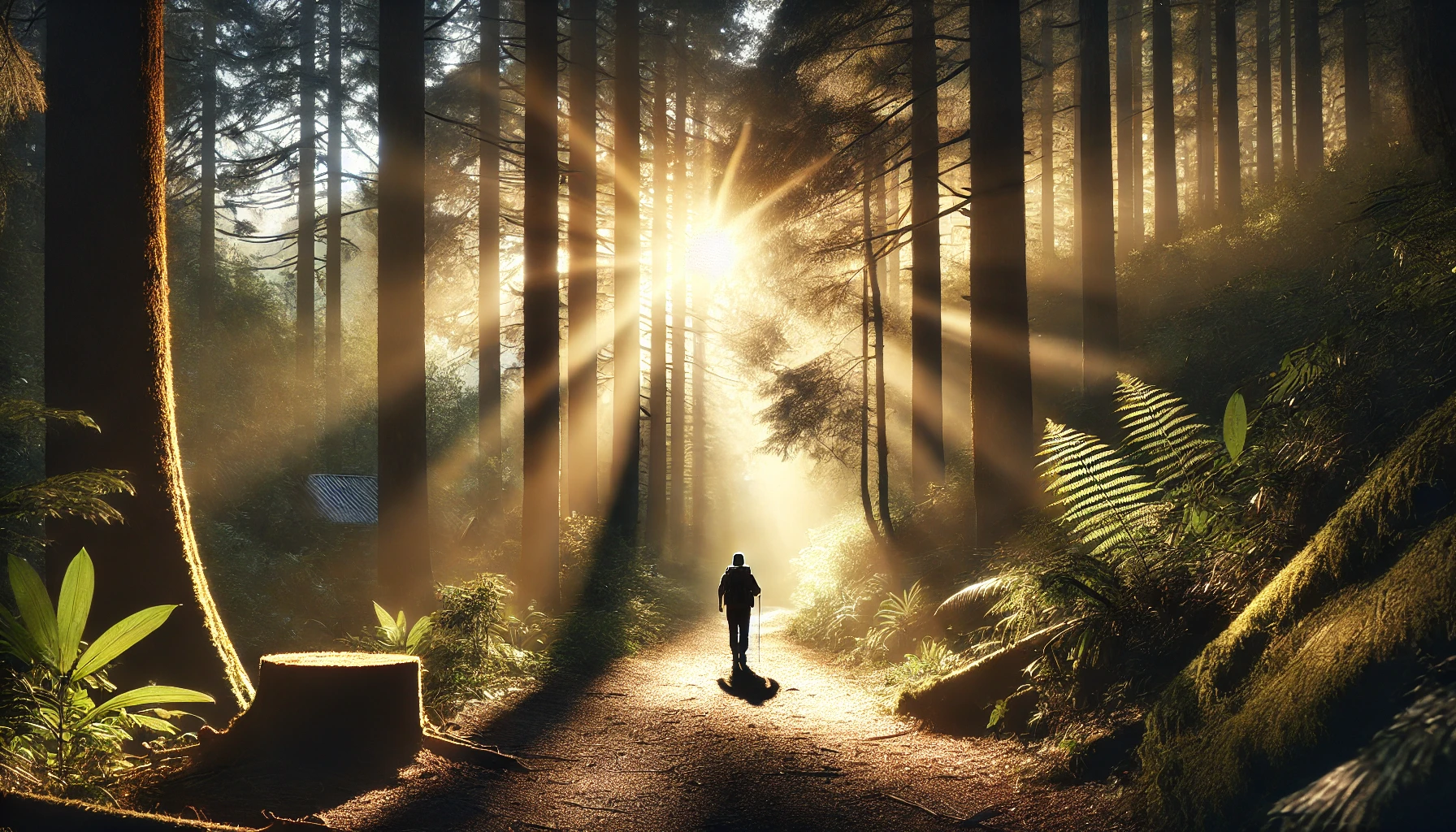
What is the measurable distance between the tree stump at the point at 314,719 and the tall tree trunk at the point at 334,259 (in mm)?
20967

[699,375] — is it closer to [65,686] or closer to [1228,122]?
[1228,122]

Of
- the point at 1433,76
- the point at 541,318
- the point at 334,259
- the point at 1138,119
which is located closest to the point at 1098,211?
the point at 541,318

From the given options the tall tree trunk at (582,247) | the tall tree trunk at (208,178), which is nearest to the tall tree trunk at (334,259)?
the tall tree trunk at (208,178)

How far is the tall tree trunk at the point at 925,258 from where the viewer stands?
15.6 meters

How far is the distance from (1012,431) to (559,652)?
22.4ft

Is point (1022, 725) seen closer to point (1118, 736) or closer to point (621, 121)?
point (1118, 736)

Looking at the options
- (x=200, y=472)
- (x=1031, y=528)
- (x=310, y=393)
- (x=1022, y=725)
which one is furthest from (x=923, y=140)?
(x=310, y=393)

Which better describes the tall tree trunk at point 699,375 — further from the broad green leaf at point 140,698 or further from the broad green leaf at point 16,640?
the broad green leaf at point 16,640

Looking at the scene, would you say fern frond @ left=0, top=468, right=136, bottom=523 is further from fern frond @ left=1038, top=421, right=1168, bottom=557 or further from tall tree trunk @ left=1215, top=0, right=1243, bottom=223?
tall tree trunk @ left=1215, top=0, right=1243, bottom=223

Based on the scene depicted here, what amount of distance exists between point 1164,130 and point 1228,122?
5.42 ft

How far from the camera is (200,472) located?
64.5ft

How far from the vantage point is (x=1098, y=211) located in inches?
610

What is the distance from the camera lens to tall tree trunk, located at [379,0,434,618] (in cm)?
1227

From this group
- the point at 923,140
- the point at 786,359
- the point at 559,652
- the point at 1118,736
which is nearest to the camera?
the point at 1118,736
